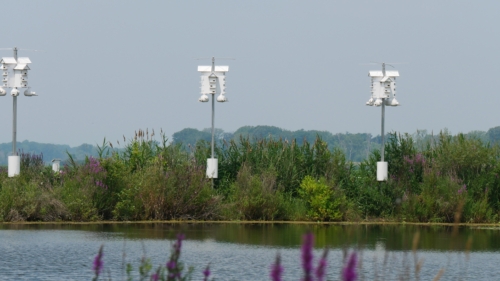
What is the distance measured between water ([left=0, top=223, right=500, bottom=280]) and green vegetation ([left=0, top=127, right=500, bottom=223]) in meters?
1.18

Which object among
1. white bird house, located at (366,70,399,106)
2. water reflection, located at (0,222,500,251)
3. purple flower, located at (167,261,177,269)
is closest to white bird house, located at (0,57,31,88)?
water reflection, located at (0,222,500,251)

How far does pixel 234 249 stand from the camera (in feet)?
63.8

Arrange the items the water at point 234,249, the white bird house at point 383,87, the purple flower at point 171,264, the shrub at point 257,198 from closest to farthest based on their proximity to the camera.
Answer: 1. the purple flower at point 171,264
2. the water at point 234,249
3. the shrub at point 257,198
4. the white bird house at point 383,87

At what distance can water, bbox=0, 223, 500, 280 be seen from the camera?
608 inches

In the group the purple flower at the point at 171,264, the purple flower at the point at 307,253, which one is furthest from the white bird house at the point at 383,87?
the purple flower at the point at 307,253

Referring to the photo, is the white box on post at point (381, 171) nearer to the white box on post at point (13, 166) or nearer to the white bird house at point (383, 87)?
the white bird house at point (383, 87)

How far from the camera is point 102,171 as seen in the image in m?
26.8

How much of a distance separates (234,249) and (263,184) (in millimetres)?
8728

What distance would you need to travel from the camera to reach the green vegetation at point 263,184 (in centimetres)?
2667

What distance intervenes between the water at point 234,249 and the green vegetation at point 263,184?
118 centimetres

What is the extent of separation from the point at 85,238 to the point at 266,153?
32.4ft

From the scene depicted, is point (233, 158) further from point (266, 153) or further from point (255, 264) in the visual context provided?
point (255, 264)

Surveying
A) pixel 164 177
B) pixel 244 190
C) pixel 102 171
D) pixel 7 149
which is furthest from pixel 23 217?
pixel 7 149

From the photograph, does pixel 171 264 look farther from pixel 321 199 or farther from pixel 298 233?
pixel 321 199
